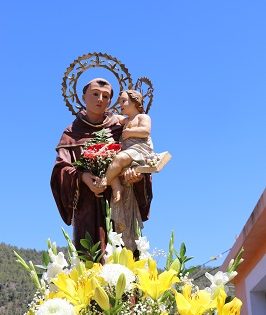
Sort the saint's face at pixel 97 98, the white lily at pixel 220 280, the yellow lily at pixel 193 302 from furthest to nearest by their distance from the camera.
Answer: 1. the saint's face at pixel 97 98
2. the white lily at pixel 220 280
3. the yellow lily at pixel 193 302

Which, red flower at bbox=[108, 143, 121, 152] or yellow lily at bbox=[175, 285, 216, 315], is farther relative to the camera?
red flower at bbox=[108, 143, 121, 152]

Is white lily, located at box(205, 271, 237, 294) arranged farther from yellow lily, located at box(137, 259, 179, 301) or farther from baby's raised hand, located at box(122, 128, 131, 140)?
baby's raised hand, located at box(122, 128, 131, 140)

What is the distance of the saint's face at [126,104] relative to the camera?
180 inches

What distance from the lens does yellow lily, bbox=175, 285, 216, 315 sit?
198cm

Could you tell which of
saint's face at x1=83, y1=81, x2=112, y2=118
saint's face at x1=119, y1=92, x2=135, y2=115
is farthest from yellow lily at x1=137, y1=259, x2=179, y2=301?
saint's face at x1=83, y1=81, x2=112, y2=118

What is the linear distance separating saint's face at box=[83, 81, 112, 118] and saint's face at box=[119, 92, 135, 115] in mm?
197

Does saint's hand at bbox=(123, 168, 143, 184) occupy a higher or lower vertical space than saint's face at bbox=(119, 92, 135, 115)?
lower

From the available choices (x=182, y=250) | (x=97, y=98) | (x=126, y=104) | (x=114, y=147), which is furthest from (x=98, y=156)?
(x=182, y=250)

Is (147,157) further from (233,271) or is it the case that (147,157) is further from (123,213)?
(233,271)

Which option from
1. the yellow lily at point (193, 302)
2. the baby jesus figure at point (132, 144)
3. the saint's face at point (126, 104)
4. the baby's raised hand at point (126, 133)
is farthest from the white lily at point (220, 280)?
the saint's face at point (126, 104)

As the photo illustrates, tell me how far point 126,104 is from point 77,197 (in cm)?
73

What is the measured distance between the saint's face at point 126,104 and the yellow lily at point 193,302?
8.49 ft

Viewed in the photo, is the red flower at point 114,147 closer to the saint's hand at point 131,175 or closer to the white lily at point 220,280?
the saint's hand at point 131,175

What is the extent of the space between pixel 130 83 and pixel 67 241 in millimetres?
2595
